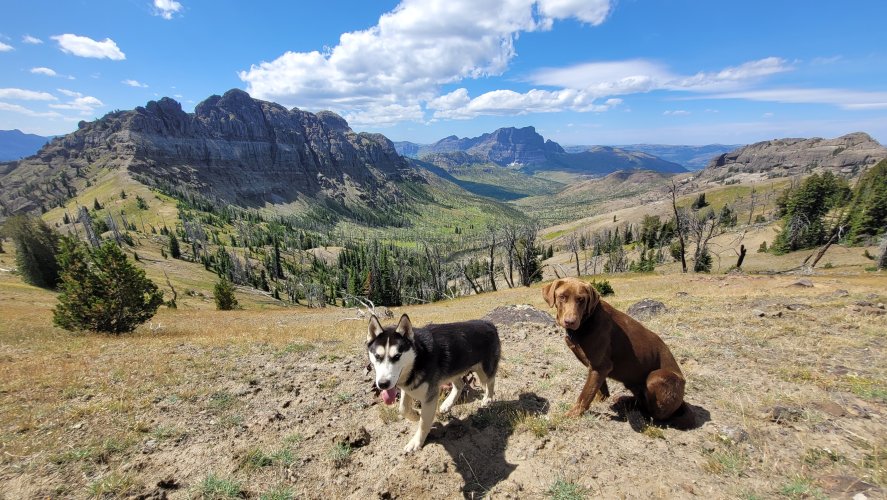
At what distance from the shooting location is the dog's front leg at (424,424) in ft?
22.1

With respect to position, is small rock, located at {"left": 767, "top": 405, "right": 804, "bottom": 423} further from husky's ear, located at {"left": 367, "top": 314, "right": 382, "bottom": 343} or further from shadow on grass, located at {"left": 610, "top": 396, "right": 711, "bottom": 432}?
husky's ear, located at {"left": 367, "top": 314, "right": 382, "bottom": 343}

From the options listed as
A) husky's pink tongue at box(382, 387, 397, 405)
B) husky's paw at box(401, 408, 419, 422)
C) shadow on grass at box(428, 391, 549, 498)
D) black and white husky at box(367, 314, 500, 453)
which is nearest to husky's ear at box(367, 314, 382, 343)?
black and white husky at box(367, 314, 500, 453)

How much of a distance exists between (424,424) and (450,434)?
0.88 m

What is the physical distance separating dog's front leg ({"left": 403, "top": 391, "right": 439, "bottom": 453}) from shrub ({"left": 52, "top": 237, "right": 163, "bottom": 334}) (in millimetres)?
20016

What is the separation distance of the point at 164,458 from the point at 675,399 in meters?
9.64

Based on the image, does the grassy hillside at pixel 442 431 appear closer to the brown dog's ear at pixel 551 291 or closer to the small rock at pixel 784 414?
the small rock at pixel 784 414

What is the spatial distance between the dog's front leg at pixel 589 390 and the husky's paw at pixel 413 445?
10.2 feet

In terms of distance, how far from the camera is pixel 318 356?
12.8m

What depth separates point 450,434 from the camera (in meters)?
7.46

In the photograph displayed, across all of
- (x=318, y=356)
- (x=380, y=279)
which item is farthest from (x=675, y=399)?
(x=380, y=279)

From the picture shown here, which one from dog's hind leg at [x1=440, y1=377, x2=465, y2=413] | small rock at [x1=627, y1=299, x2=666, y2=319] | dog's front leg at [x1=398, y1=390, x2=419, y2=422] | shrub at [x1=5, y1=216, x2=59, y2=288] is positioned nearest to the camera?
dog's front leg at [x1=398, y1=390, x2=419, y2=422]

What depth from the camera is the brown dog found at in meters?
6.91

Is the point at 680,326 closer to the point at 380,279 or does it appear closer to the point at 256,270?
the point at 380,279

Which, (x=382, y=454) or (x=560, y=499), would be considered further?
(x=382, y=454)
